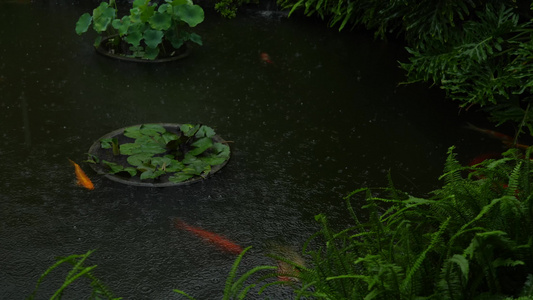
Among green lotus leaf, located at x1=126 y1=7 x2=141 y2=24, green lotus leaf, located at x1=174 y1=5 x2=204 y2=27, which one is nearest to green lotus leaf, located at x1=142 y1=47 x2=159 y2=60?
green lotus leaf, located at x1=126 y1=7 x2=141 y2=24

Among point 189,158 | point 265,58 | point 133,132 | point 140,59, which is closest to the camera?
point 189,158

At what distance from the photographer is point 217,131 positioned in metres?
5.52

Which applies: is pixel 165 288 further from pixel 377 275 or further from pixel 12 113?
pixel 12 113

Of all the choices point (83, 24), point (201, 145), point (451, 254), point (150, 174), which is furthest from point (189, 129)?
point (451, 254)

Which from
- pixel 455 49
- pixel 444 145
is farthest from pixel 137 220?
pixel 455 49

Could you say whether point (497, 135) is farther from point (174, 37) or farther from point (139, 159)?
point (174, 37)

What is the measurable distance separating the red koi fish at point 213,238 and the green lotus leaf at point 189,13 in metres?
3.24

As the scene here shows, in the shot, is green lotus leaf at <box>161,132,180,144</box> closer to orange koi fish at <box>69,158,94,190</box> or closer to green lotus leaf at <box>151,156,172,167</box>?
green lotus leaf at <box>151,156,172,167</box>

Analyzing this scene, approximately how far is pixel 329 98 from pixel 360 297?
4.23 meters

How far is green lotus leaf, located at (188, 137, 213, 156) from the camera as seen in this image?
195 inches

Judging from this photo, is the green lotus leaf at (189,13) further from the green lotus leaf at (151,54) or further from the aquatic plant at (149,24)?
the green lotus leaf at (151,54)

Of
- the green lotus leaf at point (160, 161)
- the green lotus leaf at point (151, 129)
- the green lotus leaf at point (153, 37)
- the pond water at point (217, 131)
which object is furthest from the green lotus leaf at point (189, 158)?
the green lotus leaf at point (153, 37)

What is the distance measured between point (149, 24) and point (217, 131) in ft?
6.87

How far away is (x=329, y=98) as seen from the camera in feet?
21.2
